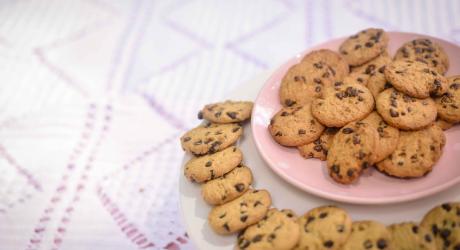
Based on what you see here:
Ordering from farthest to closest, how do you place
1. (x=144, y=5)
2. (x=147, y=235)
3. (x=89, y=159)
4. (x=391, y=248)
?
(x=144, y=5)
(x=89, y=159)
(x=147, y=235)
(x=391, y=248)

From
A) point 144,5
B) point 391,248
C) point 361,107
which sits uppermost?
point 144,5

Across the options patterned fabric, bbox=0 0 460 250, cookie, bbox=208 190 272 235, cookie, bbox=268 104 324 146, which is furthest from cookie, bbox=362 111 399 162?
patterned fabric, bbox=0 0 460 250

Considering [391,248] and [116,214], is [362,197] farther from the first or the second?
[116,214]

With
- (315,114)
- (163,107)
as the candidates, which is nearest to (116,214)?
(163,107)

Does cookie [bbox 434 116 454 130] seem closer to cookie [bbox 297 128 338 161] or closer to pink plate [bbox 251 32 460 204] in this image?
pink plate [bbox 251 32 460 204]

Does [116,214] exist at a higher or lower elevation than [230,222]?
lower

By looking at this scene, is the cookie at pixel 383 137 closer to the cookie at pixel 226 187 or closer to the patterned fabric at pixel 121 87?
the cookie at pixel 226 187

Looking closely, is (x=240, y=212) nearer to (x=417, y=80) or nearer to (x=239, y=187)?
(x=239, y=187)

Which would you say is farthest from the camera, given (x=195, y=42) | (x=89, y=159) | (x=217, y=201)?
(x=195, y=42)

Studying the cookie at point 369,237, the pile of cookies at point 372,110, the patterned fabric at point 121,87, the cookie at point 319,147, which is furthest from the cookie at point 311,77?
the patterned fabric at point 121,87
